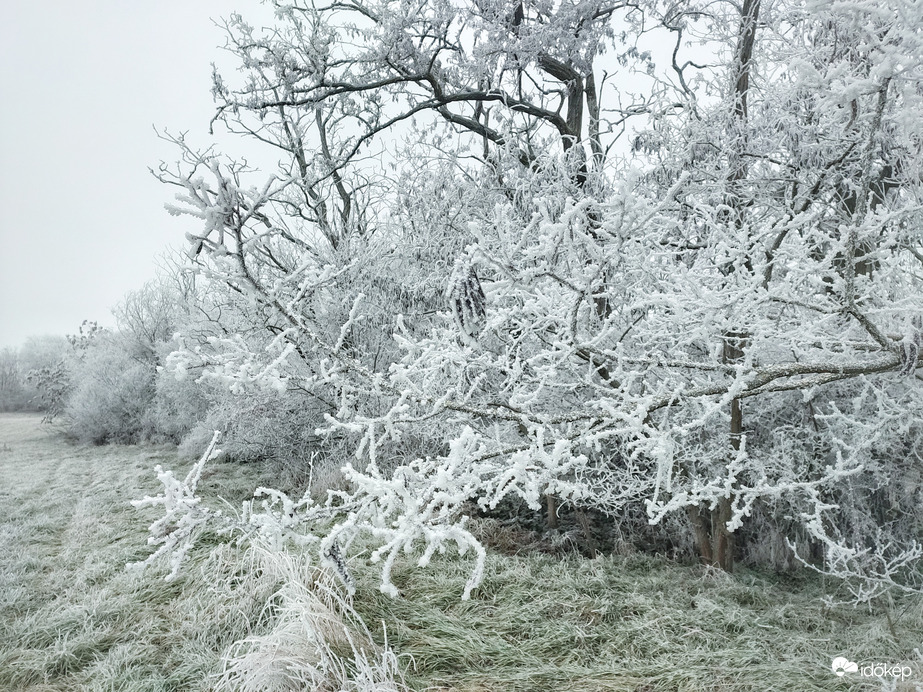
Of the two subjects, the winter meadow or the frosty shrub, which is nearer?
the winter meadow

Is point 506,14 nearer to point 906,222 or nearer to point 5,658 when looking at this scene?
point 906,222

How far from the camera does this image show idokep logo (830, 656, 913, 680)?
253cm

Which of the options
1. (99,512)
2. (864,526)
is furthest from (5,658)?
(864,526)

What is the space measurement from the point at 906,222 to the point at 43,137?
19.0ft

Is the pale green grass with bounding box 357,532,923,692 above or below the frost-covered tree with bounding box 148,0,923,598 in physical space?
below

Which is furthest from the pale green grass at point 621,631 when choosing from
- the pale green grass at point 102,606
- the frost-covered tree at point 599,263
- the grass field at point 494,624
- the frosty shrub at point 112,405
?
the frosty shrub at point 112,405

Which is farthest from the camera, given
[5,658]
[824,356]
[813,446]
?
[813,446]

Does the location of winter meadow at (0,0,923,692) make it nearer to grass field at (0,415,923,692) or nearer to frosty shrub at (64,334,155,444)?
grass field at (0,415,923,692)

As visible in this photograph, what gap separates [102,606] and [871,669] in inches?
157

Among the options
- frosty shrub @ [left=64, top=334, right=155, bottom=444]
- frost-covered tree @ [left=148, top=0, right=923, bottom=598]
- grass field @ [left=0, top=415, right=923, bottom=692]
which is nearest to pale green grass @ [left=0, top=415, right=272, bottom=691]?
grass field @ [left=0, top=415, right=923, bottom=692]

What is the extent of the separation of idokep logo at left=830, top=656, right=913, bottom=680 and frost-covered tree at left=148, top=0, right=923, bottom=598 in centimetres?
43

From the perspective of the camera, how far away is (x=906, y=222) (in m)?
3.06

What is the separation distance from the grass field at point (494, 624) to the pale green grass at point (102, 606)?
0.01 m

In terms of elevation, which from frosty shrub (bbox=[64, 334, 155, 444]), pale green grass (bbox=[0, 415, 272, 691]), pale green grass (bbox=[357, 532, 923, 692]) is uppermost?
frosty shrub (bbox=[64, 334, 155, 444])
